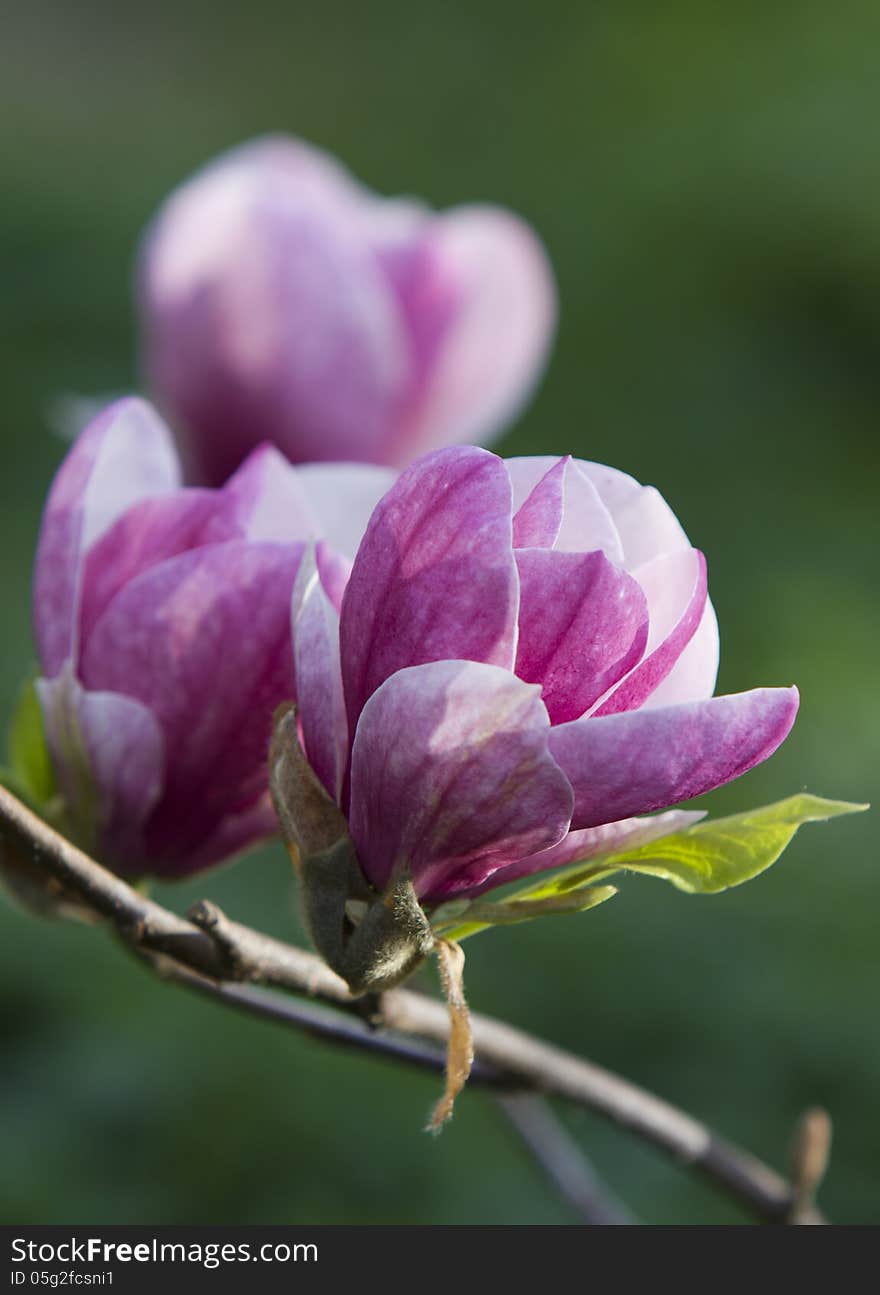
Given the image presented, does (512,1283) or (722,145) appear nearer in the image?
(512,1283)

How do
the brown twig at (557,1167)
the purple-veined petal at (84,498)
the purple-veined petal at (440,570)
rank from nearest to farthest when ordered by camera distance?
the purple-veined petal at (440,570)
the purple-veined petal at (84,498)
the brown twig at (557,1167)

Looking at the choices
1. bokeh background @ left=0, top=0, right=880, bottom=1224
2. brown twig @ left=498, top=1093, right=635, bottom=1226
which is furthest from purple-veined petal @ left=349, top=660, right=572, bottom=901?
bokeh background @ left=0, top=0, right=880, bottom=1224

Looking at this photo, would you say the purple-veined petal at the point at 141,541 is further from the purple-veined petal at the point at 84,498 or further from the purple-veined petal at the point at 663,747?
the purple-veined petal at the point at 663,747

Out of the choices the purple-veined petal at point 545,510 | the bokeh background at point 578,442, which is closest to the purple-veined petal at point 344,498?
the purple-veined petal at point 545,510

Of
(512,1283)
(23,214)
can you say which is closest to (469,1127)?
(512,1283)

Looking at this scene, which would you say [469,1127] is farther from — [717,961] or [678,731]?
[678,731]

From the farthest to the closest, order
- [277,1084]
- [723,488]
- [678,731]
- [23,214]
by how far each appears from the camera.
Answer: [23,214] < [723,488] < [277,1084] < [678,731]

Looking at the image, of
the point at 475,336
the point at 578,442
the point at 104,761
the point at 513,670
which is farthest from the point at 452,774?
the point at 578,442
